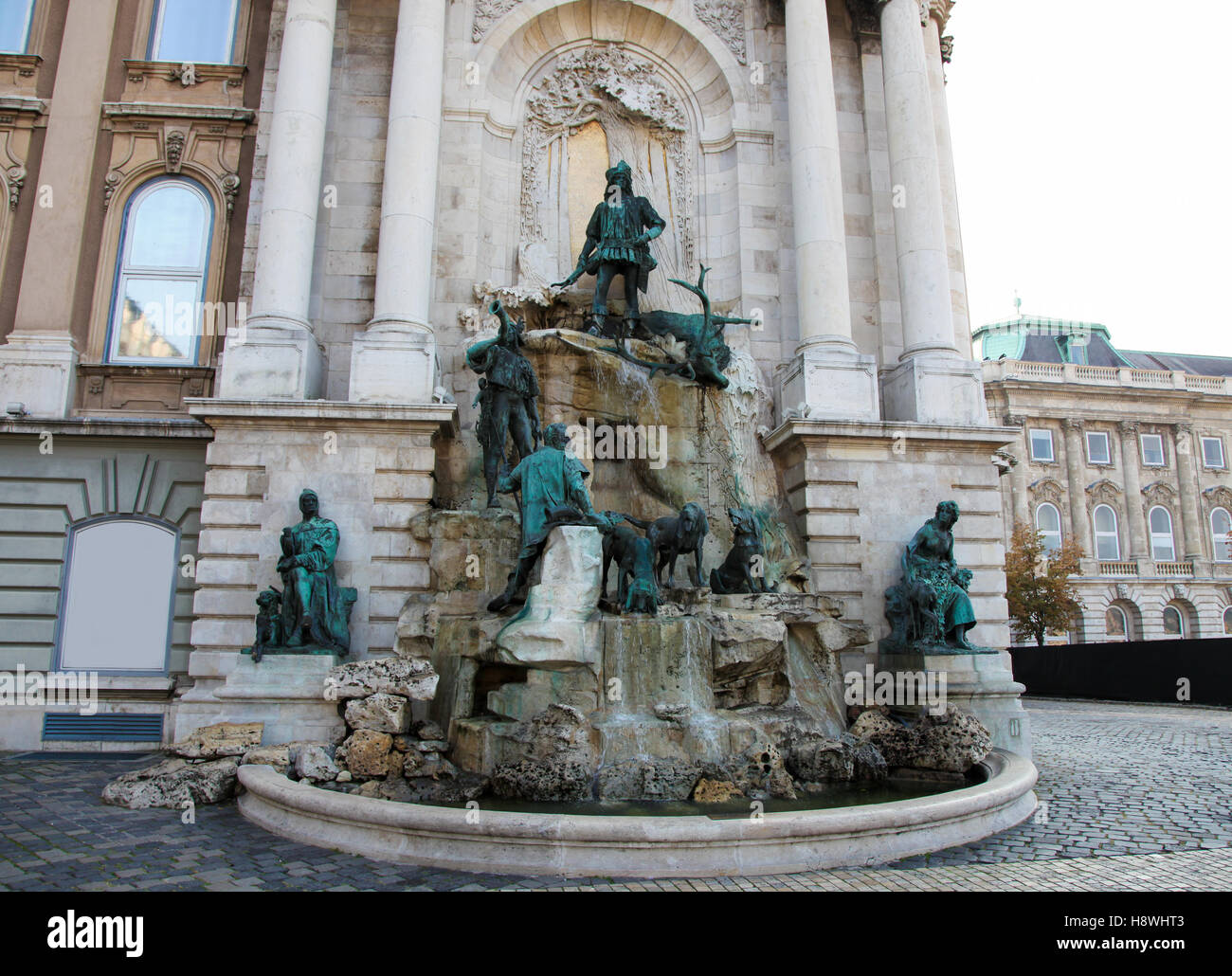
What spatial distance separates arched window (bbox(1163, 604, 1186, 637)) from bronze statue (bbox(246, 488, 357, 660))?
46.4m

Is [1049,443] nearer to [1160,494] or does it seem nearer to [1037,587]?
[1160,494]

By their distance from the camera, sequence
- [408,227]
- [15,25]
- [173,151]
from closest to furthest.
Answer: [408,227], [173,151], [15,25]

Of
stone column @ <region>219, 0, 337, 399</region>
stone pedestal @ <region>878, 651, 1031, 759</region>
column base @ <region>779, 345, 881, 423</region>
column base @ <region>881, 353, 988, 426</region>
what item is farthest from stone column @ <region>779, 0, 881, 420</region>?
stone column @ <region>219, 0, 337, 399</region>

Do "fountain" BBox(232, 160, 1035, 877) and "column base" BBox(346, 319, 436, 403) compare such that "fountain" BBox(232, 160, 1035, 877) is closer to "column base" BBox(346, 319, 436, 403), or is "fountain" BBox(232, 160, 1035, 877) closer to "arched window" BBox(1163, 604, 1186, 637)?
"column base" BBox(346, 319, 436, 403)

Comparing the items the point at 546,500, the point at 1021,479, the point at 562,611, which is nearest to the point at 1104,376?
the point at 1021,479

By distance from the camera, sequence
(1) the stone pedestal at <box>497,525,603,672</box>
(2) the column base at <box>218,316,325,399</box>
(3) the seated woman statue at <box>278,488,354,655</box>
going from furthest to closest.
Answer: (2) the column base at <box>218,316,325,399</box>
(3) the seated woman statue at <box>278,488,354,655</box>
(1) the stone pedestal at <box>497,525,603,672</box>

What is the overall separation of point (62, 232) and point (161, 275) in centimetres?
165

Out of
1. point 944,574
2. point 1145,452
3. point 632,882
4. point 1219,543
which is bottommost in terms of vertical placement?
point 632,882

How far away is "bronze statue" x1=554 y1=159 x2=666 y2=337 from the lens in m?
14.7

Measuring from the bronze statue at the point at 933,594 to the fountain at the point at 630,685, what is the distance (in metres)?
0.03

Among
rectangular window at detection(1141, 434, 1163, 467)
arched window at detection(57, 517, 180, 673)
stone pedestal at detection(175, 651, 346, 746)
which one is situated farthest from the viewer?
rectangular window at detection(1141, 434, 1163, 467)

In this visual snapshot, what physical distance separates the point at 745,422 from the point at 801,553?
2.54 meters

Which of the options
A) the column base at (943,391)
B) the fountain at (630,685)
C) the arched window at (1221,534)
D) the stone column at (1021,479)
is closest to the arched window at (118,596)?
the fountain at (630,685)

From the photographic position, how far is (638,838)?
18.0ft
